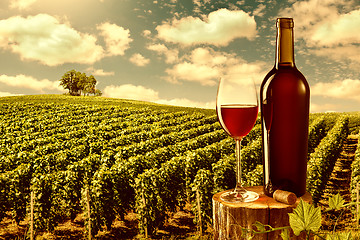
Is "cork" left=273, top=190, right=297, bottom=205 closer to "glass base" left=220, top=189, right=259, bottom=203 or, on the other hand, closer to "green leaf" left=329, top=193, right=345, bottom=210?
"glass base" left=220, top=189, right=259, bottom=203

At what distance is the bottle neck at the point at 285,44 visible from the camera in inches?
84.4

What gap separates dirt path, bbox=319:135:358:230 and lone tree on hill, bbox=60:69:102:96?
71981mm

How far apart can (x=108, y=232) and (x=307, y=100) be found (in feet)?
30.4

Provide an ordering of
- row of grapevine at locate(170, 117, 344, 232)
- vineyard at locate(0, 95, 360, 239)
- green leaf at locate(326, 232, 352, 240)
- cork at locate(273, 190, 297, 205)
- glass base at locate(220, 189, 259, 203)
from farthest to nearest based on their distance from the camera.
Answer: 1. vineyard at locate(0, 95, 360, 239)
2. row of grapevine at locate(170, 117, 344, 232)
3. glass base at locate(220, 189, 259, 203)
4. cork at locate(273, 190, 297, 205)
5. green leaf at locate(326, 232, 352, 240)

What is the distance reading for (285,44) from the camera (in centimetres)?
217

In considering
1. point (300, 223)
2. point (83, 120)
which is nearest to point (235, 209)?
point (300, 223)

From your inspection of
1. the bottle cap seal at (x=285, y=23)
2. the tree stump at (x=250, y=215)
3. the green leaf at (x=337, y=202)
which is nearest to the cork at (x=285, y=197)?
the tree stump at (x=250, y=215)

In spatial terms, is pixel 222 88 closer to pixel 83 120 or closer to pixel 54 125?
pixel 54 125

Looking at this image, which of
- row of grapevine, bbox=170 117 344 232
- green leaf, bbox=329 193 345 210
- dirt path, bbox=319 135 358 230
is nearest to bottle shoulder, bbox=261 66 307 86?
green leaf, bbox=329 193 345 210

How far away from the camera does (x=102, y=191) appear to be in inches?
392

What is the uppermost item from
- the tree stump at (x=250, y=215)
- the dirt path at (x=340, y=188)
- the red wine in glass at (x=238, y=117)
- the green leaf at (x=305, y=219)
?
the red wine in glass at (x=238, y=117)

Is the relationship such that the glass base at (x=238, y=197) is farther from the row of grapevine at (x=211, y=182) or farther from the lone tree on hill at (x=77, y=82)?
the lone tree on hill at (x=77, y=82)

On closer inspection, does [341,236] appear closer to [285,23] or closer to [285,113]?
[285,113]

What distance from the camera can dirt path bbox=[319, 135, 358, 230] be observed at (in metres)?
9.54
